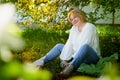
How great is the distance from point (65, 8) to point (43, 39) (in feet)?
2.98

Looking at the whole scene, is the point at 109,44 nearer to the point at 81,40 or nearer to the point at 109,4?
the point at 109,4

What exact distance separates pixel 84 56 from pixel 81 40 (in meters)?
0.48

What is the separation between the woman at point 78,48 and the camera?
5.75 m

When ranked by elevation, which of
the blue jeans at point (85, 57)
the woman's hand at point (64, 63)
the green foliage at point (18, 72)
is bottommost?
the woman's hand at point (64, 63)

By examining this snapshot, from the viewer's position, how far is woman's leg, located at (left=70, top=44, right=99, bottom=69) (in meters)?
5.73

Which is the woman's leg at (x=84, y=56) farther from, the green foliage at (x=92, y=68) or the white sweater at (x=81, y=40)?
the white sweater at (x=81, y=40)

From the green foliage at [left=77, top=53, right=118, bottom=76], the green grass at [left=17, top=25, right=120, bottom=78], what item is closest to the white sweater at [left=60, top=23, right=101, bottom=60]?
the green foliage at [left=77, top=53, right=118, bottom=76]

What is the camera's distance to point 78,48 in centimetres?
613

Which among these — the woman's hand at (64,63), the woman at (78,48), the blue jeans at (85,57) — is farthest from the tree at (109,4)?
the blue jeans at (85,57)

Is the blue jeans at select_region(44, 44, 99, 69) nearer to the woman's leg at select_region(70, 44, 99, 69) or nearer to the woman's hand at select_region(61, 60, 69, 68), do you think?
the woman's leg at select_region(70, 44, 99, 69)

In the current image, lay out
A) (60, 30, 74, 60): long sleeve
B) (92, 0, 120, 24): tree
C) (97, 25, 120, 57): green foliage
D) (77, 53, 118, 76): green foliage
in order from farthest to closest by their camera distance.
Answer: (92, 0, 120, 24): tree < (97, 25, 120, 57): green foliage < (60, 30, 74, 60): long sleeve < (77, 53, 118, 76): green foliage

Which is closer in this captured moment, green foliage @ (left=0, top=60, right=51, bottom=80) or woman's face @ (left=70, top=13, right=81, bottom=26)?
green foliage @ (left=0, top=60, right=51, bottom=80)

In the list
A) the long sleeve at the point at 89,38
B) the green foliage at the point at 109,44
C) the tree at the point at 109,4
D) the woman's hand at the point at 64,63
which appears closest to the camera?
the long sleeve at the point at 89,38

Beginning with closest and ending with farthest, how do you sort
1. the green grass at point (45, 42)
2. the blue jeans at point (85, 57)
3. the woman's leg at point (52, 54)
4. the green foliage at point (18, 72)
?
1. the green foliage at point (18, 72)
2. the blue jeans at point (85, 57)
3. the woman's leg at point (52, 54)
4. the green grass at point (45, 42)
